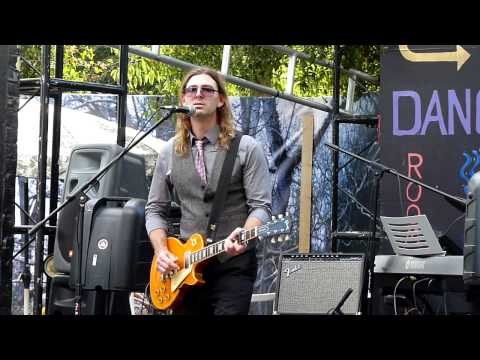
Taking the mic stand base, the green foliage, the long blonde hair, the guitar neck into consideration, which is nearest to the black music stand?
the mic stand base

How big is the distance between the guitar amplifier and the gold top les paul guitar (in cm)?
154

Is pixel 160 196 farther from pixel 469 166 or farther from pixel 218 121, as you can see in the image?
pixel 469 166

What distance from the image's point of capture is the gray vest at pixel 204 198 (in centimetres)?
445

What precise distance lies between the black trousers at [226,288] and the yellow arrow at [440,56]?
363cm

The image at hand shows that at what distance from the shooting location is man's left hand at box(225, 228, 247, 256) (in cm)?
424

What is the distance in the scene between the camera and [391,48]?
24.6ft

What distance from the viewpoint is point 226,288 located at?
4.27 meters

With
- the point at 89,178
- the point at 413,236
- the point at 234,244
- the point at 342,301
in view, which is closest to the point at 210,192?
the point at 234,244

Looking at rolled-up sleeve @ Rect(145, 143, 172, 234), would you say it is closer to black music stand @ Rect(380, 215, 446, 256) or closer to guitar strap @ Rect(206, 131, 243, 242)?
guitar strap @ Rect(206, 131, 243, 242)

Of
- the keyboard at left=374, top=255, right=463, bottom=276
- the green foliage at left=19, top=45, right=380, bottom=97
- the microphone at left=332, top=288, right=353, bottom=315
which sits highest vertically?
the green foliage at left=19, top=45, right=380, bottom=97

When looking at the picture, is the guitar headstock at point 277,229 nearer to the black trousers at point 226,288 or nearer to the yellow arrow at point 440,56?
the black trousers at point 226,288

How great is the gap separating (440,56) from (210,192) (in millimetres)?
3638

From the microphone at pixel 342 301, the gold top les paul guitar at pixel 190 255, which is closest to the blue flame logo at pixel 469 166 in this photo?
the microphone at pixel 342 301
